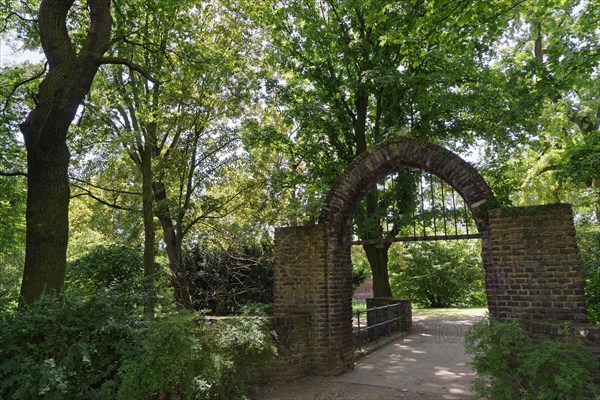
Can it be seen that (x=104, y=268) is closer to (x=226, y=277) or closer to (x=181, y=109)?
(x=226, y=277)

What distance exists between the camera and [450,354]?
9055 millimetres

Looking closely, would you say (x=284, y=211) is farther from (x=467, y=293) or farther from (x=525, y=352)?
(x=467, y=293)

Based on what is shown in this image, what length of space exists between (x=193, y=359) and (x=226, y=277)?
8.64 metres

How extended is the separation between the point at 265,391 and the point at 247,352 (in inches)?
42.8

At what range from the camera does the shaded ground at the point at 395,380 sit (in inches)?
244

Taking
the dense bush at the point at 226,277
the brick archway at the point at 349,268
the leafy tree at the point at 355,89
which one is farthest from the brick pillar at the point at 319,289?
the dense bush at the point at 226,277

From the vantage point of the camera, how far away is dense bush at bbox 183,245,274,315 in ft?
43.8

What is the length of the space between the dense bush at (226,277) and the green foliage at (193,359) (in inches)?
276

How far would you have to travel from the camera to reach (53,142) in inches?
258

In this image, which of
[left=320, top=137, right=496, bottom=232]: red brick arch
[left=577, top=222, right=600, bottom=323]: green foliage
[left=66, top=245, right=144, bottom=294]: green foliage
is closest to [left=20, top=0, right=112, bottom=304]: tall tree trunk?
[left=320, top=137, right=496, bottom=232]: red brick arch

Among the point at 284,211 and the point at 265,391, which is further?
the point at 284,211

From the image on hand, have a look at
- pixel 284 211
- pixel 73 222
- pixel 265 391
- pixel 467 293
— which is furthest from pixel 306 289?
pixel 467 293

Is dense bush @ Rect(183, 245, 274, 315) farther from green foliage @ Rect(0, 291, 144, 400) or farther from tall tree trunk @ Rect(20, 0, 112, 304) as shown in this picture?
green foliage @ Rect(0, 291, 144, 400)

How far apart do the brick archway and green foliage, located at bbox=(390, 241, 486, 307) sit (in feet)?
50.1
